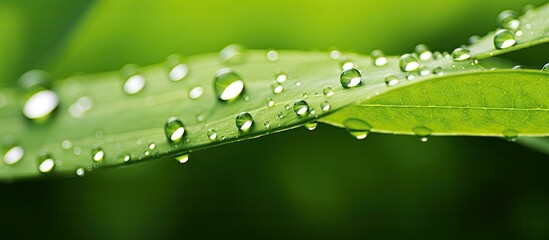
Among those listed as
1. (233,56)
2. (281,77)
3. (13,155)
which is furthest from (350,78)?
(13,155)

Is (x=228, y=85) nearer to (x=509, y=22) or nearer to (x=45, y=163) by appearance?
(x=45, y=163)

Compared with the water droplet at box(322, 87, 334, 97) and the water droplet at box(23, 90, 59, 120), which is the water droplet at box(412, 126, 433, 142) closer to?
the water droplet at box(322, 87, 334, 97)

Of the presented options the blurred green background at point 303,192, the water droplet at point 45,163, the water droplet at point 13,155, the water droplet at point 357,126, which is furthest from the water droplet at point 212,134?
the blurred green background at point 303,192

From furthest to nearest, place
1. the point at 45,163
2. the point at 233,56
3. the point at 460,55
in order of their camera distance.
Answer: the point at 233,56 → the point at 45,163 → the point at 460,55

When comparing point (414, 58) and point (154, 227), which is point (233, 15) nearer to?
point (154, 227)

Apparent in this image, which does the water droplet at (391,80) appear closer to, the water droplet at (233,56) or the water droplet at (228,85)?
the water droplet at (228,85)

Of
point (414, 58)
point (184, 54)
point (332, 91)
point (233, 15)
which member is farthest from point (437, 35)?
point (332, 91)
